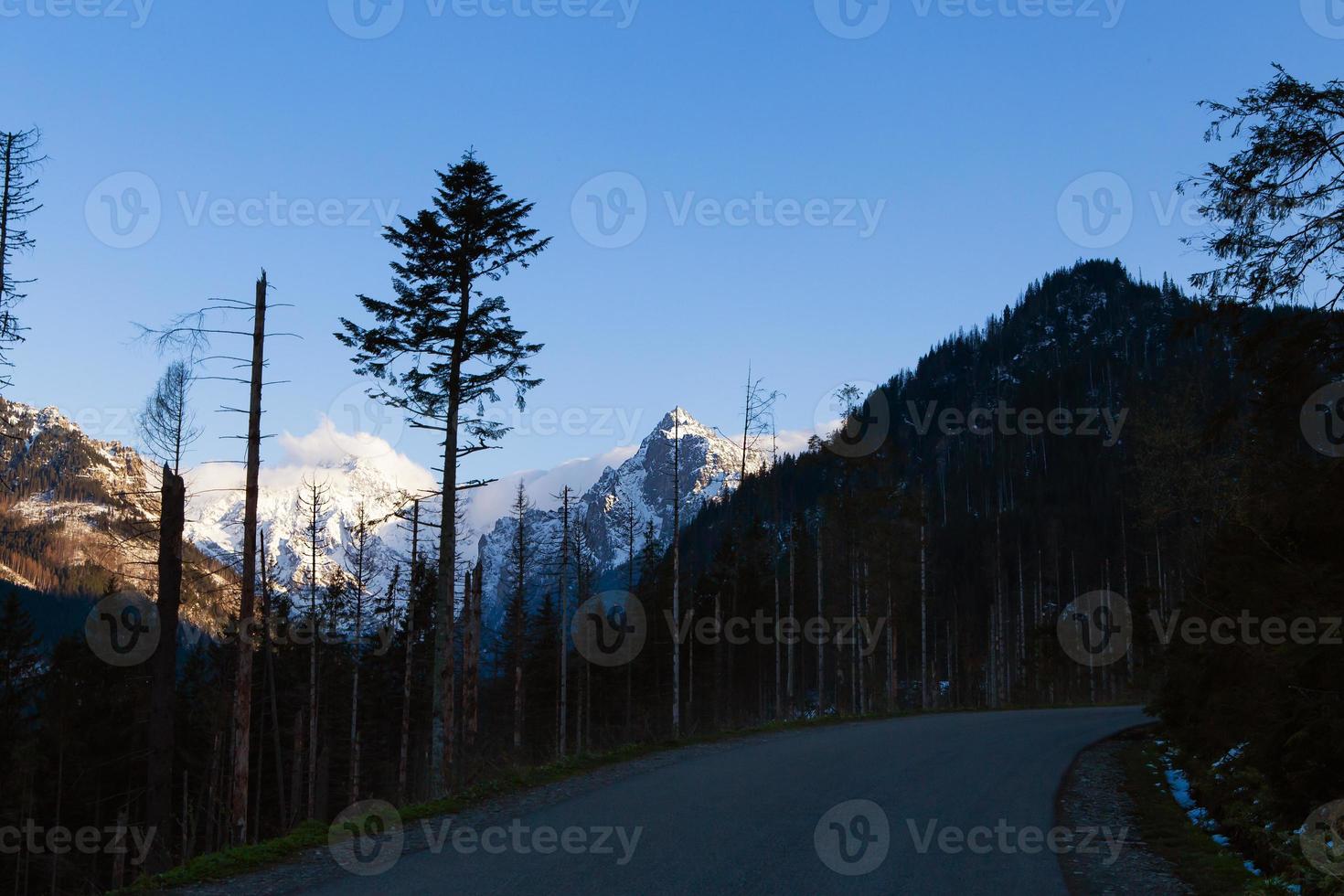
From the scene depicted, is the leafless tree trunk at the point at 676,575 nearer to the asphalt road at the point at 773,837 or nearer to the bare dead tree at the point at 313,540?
the asphalt road at the point at 773,837

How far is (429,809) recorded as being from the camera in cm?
1266

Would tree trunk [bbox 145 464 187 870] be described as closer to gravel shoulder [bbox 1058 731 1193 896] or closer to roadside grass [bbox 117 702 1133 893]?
roadside grass [bbox 117 702 1133 893]

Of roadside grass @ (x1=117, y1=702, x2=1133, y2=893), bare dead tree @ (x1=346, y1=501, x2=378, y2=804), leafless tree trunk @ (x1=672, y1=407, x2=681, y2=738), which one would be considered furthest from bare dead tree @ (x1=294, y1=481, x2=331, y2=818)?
roadside grass @ (x1=117, y1=702, x2=1133, y2=893)

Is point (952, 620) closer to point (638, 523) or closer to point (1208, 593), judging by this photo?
point (638, 523)

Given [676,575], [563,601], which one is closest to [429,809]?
[676,575]

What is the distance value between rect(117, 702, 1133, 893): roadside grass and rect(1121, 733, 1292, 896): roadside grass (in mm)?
9605

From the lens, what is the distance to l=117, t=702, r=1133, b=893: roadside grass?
9.28 m

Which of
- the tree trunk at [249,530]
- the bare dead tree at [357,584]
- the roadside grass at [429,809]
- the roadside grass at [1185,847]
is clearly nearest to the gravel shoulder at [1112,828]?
the roadside grass at [1185,847]

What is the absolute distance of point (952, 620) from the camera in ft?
252

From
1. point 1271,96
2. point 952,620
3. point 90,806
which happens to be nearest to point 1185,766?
point 1271,96

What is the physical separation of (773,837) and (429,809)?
18.2 ft

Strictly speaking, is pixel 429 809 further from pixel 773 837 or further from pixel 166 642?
pixel 166 642

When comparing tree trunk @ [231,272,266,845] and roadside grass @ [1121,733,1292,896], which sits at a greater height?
tree trunk @ [231,272,266,845]

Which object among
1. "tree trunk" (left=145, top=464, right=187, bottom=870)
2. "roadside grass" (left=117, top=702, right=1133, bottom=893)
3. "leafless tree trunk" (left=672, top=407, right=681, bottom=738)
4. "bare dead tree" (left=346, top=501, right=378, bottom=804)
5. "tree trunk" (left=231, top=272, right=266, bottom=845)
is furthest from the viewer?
"bare dead tree" (left=346, top=501, right=378, bottom=804)
